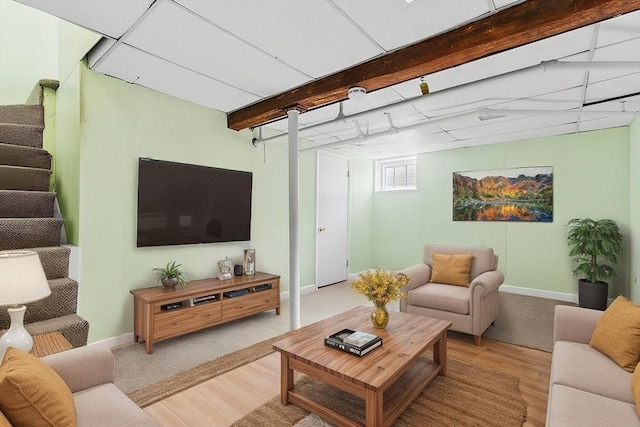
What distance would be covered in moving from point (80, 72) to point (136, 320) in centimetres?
244

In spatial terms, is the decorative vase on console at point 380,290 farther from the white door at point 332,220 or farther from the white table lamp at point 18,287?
the white door at point 332,220

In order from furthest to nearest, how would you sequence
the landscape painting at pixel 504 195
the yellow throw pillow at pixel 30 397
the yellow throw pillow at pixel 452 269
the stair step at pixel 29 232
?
1. the landscape painting at pixel 504 195
2. the yellow throw pillow at pixel 452 269
3. the stair step at pixel 29 232
4. the yellow throw pillow at pixel 30 397

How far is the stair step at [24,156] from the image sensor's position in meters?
3.00

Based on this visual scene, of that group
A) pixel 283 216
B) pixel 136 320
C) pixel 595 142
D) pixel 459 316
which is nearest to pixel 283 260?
pixel 283 216

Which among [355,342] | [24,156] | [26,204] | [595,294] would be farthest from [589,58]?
[24,156]

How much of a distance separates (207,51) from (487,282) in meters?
3.33

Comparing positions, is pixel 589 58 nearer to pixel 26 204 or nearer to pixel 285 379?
pixel 285 379

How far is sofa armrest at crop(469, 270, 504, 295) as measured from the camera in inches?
124

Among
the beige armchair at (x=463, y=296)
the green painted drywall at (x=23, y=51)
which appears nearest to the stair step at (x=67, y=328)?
the green painted drywall at (x=23, y=51)

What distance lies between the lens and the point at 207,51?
257 cm

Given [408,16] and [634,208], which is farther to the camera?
[634,208]

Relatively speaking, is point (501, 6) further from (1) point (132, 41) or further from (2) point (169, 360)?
(2) point (169, 360)

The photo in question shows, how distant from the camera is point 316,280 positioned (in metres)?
5.47

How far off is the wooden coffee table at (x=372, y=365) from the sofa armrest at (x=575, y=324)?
0.79 metres
